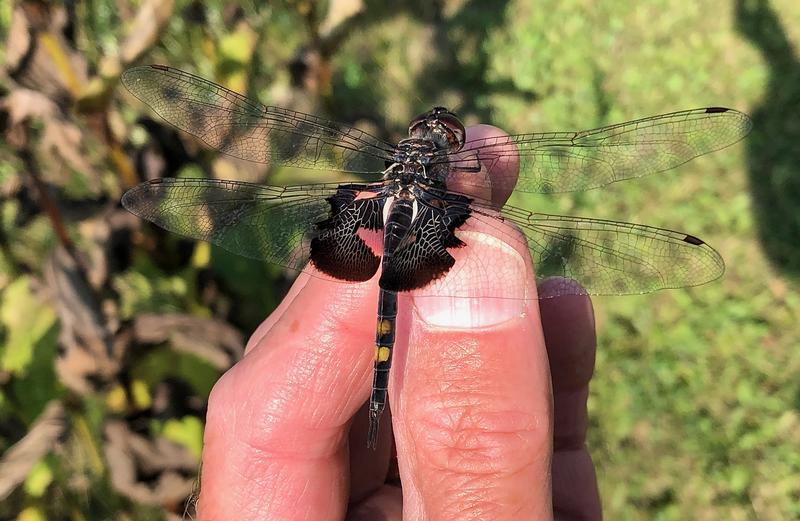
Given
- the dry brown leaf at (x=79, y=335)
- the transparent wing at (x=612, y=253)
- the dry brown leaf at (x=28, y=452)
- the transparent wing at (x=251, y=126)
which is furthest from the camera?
the dry brown leaf at (x=79, y=335)

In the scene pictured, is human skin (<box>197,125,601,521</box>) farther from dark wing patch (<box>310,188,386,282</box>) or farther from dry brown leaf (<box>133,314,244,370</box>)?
dry brown leaf (<box>133,314,244,370</box>)

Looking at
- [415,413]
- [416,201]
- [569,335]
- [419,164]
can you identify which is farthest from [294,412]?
[569,335]

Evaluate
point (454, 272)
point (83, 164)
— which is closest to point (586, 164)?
point (454, 272)

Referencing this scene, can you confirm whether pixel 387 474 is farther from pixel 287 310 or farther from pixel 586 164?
pixel 586 164

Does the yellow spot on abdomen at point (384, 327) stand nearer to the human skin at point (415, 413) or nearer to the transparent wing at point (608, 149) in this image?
the human skin at point (415, 413)

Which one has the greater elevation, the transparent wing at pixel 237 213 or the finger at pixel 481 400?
the transparent wing at pixel 237 213

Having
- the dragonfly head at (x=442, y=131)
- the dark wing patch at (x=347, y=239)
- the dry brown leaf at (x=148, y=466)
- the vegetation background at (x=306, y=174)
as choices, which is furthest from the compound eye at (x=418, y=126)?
the dry brown leaf at (x=148, y=466)
